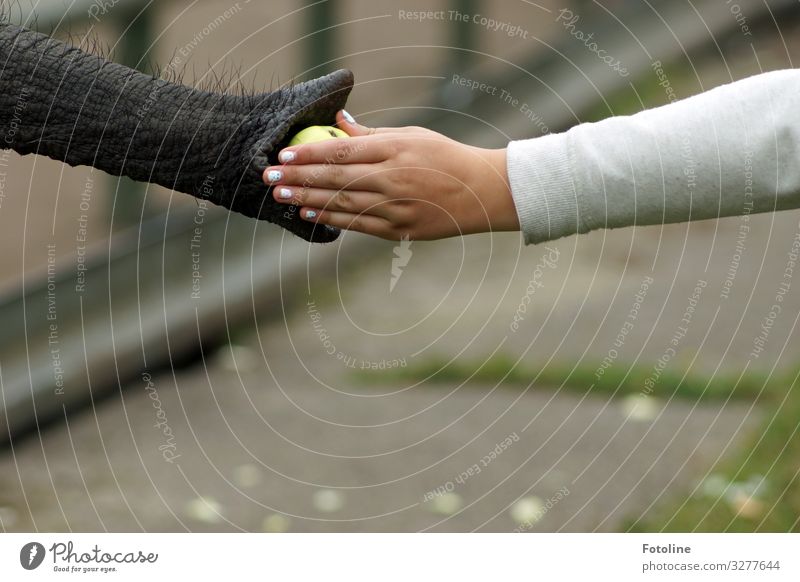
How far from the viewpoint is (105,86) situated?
5.59ft

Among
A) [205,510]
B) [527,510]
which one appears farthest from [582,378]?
[205,510]

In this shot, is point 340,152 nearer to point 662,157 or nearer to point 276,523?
point 662,157

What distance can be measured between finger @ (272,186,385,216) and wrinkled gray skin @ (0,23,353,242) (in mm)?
47

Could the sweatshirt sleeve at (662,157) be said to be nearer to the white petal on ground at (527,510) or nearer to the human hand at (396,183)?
the human hand at (396,183)

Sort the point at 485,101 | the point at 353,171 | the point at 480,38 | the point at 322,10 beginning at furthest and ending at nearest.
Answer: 1. the point at 480,38
2. the point at 485,101
3. the point at 322,10
4. the point at 353,171

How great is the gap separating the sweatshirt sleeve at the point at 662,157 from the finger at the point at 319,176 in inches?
9.4

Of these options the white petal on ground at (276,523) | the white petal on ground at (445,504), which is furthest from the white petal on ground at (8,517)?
the white petal on ground at (445,504)

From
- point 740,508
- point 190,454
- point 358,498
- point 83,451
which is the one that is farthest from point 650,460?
point 83,451

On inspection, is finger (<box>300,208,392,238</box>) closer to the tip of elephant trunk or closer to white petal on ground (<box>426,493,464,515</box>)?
the tip of elephant trunk

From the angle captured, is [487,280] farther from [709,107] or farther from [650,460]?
[709,107]

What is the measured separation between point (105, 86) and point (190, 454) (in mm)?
1675

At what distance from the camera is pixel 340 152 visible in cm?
166

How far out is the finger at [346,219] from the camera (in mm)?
1699

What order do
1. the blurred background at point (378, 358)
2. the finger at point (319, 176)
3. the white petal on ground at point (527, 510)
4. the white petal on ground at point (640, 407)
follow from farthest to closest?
the white petal on ground at point (640, 407) < the blurred background at point (378, 358) < the white petal on ground at point (527, 510) < the finger at point (319, 176)
